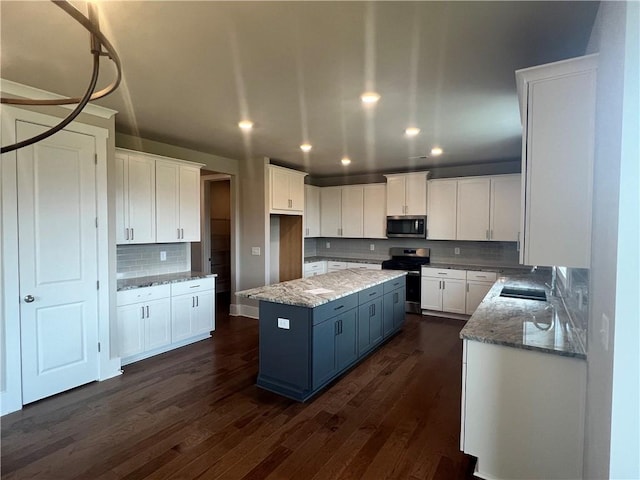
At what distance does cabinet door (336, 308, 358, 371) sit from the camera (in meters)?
3.35

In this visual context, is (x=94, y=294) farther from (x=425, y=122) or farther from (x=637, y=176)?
(x=637, y=176)

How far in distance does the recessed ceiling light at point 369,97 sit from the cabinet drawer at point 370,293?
6.30ft

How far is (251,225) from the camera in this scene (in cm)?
550

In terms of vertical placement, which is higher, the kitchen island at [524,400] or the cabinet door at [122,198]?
the cabinet door at [122,198]

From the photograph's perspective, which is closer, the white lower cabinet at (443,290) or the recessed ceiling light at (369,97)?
the recessed ceiling light at (369,97)

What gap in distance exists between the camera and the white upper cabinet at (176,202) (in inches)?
167

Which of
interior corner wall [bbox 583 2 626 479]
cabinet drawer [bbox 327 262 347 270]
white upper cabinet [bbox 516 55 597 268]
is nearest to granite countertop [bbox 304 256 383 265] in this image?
cabinet drawer [bbox 327 262 347 270]

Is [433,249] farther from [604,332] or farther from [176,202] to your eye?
[604,332]

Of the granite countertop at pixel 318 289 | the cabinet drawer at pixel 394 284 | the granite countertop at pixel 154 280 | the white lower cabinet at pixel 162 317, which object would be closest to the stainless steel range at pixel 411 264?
the cabinet drawer at pixel 394 284

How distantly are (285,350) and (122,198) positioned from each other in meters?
2.56

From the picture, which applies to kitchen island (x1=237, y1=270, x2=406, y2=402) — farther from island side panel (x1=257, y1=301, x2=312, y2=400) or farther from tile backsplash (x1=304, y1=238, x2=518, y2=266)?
tile backsplash (x1=304, y1=238, x2=518, y2=266)

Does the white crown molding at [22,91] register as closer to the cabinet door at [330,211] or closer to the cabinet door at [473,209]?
the cabinet door at [330,211]

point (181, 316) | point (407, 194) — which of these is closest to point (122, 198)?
point (181, 316)

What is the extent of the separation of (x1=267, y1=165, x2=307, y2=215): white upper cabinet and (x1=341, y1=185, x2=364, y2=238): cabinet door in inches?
45.3
